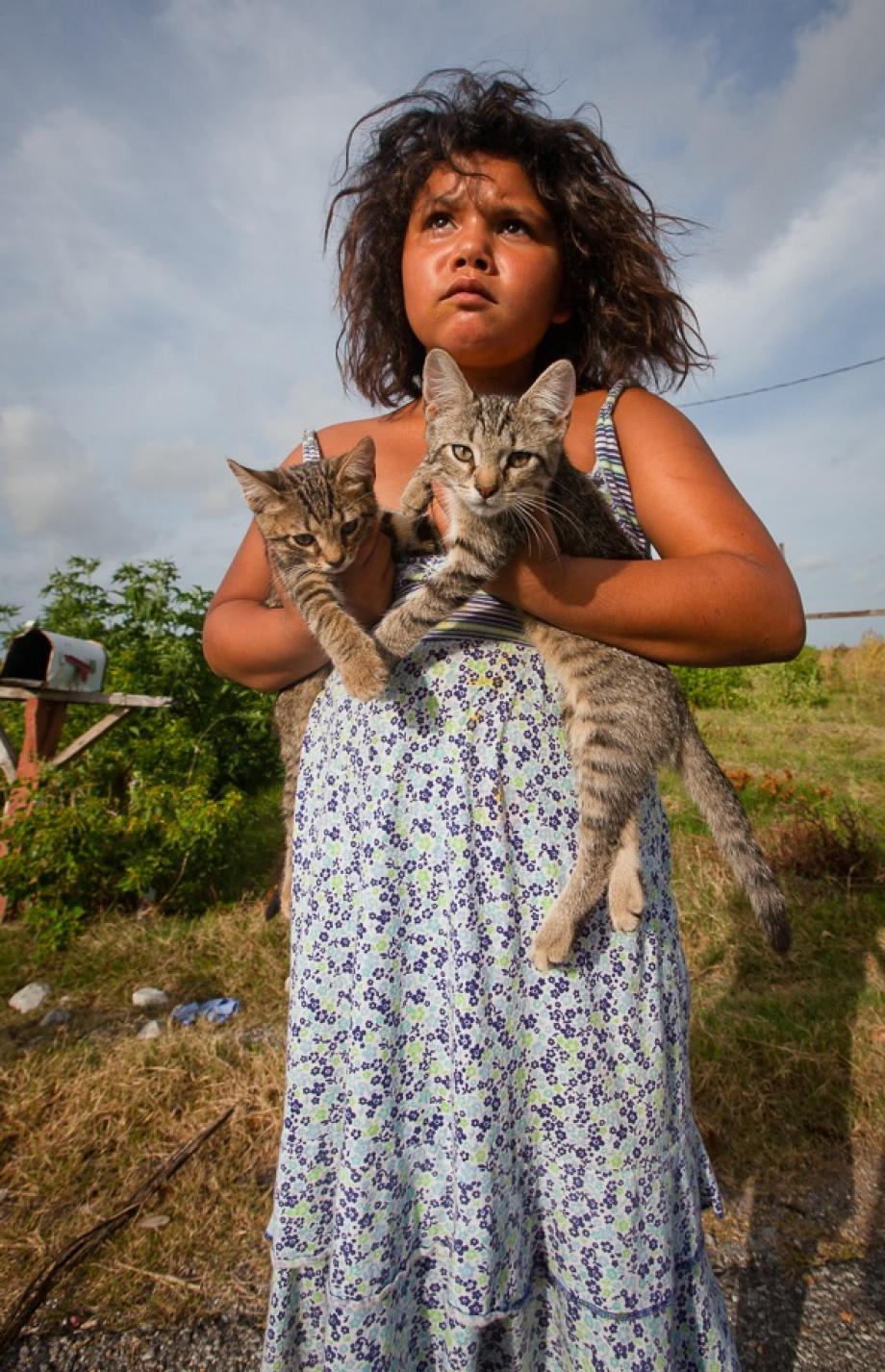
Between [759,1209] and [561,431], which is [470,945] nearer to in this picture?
[561,431]

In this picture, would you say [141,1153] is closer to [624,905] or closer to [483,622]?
[624,905]

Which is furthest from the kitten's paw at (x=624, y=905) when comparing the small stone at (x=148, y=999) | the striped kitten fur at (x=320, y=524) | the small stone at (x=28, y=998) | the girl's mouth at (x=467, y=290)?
the small stone at (x=28, y=998)

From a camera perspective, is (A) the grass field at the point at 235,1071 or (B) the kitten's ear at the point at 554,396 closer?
(B) the kitten's ear at the point at 554,396

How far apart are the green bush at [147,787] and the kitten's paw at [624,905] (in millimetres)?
4183

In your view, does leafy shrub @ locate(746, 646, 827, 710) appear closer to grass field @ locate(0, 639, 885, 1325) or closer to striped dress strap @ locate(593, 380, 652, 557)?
grass field @ locate(0, 639, 885, 1325)

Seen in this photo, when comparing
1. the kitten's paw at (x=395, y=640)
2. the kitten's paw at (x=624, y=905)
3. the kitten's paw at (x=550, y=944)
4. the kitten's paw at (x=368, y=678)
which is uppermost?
the kitten's paw at (x=395, y=640)

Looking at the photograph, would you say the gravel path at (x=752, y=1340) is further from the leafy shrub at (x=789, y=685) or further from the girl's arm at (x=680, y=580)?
the leafy shrub at (x=789, y=685)

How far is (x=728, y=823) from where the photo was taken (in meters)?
2.27

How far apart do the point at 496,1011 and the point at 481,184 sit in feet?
6.49

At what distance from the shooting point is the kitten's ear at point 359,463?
1957 millimetres

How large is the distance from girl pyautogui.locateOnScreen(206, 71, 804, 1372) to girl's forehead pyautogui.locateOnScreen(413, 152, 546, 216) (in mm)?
234

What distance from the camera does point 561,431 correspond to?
192cm

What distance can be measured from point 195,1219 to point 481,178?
3.55 metres

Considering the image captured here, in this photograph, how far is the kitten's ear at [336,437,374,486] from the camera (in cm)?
196
